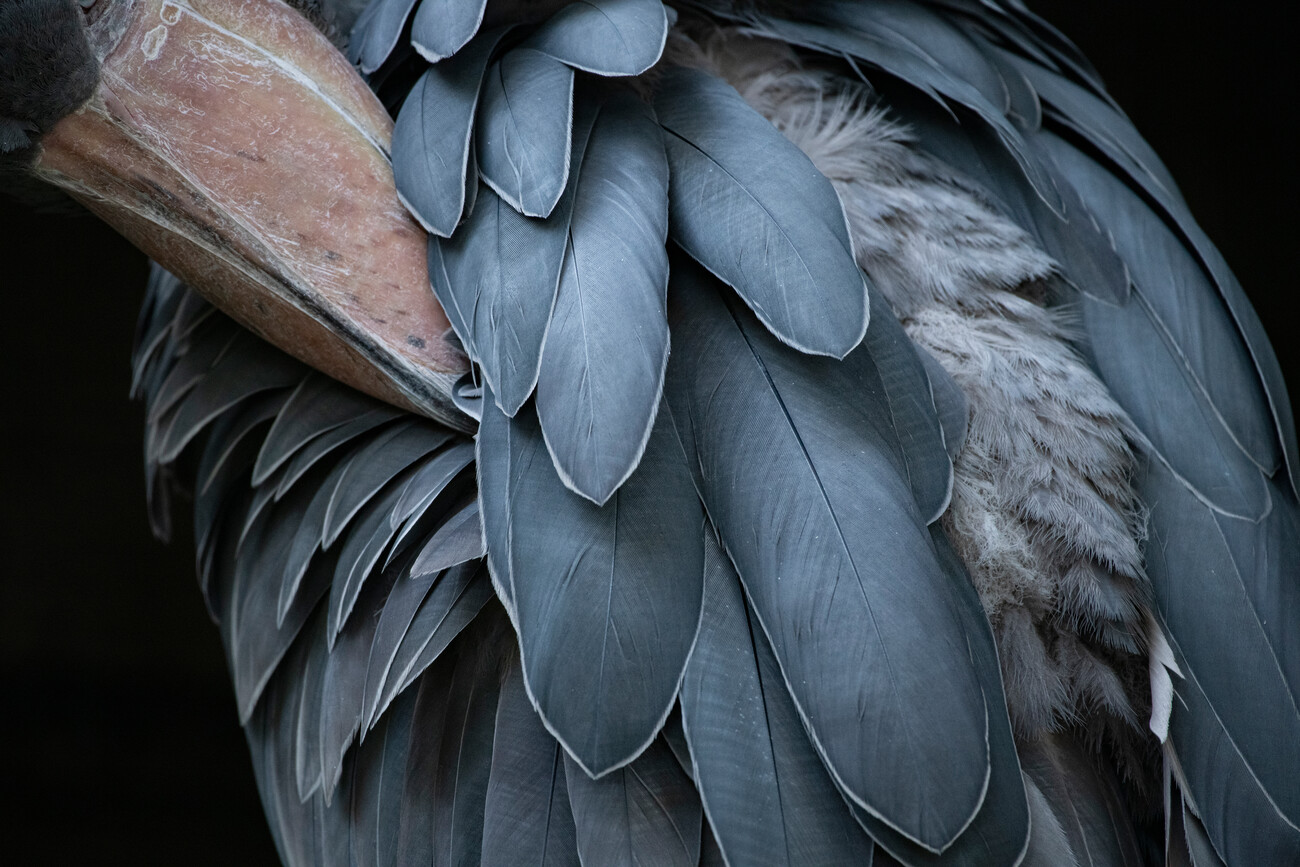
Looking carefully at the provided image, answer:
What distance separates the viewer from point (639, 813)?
32.2 inches

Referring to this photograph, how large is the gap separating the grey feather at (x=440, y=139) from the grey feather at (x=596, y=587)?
0.61 ft

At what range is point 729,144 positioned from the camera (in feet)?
3.06

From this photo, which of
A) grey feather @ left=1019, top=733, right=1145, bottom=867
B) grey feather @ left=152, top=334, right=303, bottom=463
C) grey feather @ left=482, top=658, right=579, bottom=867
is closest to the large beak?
grey feather @ left=152, top=334, right=303, bottom=463

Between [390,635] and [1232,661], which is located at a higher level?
[1232,661]

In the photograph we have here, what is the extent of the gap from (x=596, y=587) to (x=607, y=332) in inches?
7.0

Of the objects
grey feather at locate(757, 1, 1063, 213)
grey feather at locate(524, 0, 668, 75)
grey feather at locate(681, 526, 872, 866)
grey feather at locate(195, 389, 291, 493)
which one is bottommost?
grey feather at locate(195, 389, 291, 493)

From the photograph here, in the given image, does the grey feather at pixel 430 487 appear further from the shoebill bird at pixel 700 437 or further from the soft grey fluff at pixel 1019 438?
the soft grey fluff at pixel 1019 438

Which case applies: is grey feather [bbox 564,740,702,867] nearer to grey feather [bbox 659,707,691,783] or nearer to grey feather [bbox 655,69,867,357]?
grey feather [bbox 659,707,691,783]

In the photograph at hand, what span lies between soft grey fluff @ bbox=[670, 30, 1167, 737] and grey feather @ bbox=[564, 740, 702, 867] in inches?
10.5

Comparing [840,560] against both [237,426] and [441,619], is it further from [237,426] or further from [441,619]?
[237,426]

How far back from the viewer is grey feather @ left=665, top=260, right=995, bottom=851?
752mm

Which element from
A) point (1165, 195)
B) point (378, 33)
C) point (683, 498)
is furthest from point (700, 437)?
point (1165, 195)

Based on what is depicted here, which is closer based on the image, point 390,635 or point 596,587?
point 596,587

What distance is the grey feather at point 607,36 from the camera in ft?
2.95
